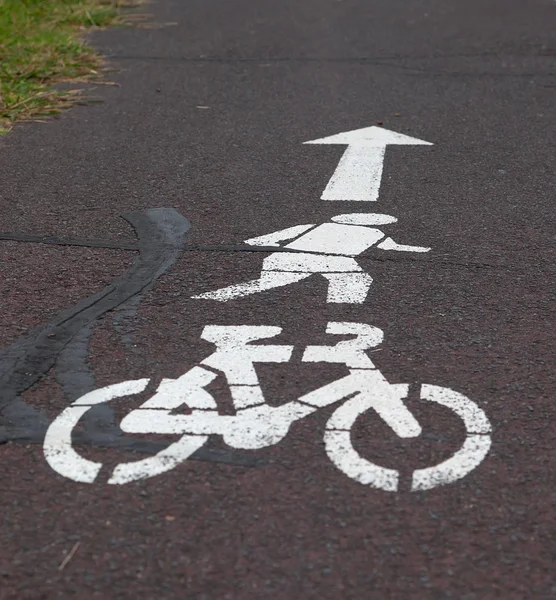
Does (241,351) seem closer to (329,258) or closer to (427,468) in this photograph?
(427,468)

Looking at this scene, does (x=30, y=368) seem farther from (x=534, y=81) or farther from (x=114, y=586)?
(x=534, y=81)

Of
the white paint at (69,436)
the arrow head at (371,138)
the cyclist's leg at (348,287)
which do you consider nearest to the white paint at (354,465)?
the white paint at (69,436)

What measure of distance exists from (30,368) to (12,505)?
837 mm

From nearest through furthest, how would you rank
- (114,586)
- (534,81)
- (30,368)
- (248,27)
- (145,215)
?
(114,586), (30,368), (145,215), (534,81), (248,27)

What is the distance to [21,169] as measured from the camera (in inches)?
237

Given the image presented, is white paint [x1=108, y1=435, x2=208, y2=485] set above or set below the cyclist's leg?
above

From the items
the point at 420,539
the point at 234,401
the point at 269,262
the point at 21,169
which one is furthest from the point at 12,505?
the point at 21,169

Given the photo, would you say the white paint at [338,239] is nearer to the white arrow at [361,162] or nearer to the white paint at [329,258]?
the white paint at [329,258]

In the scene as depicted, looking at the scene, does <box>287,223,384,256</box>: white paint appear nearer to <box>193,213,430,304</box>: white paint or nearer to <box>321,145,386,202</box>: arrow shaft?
<box>193,213,430,304</box>: white paint

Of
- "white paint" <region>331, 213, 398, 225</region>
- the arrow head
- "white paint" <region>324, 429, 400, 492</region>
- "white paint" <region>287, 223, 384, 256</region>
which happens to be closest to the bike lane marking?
"white paint" <region>324, 429, 400, 492</region>

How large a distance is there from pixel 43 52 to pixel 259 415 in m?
6.81

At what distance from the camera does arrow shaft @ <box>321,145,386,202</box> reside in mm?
5540

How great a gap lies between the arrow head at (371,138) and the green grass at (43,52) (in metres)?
2.16

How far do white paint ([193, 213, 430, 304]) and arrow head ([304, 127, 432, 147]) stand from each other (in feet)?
5.40
